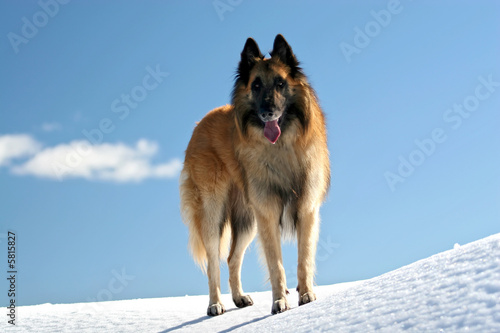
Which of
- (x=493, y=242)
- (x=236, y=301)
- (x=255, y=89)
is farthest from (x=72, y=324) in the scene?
(x=493, y=242)

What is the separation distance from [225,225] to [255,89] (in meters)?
1.86

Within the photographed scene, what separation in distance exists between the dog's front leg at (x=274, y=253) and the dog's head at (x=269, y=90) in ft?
2.55

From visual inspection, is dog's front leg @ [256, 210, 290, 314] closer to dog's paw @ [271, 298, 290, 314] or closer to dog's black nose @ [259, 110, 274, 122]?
dog's paw @ [271, 298, 290, 314]

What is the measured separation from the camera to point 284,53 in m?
4.82

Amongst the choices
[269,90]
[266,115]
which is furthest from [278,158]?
[269,90]

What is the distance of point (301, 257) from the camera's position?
174 inches

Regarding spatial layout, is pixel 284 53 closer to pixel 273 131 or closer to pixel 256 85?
pixel 256 85

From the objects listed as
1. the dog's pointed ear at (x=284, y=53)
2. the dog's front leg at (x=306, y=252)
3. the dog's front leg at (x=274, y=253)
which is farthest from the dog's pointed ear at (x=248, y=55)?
the dog's front leg at (x=306, y=252)

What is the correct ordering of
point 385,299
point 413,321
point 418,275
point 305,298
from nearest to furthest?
point 413,321 → point 385,299 → point 418,275 → point 305,298

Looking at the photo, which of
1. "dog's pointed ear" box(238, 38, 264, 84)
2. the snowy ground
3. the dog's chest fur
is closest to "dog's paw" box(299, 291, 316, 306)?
the snowy ground

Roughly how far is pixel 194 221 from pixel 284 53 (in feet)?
7.51

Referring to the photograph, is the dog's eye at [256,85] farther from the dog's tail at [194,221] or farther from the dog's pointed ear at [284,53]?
the dog's tail at [194,221]

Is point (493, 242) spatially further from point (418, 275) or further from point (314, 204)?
point (314, 204)

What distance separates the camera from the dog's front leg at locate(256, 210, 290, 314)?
4.18m
